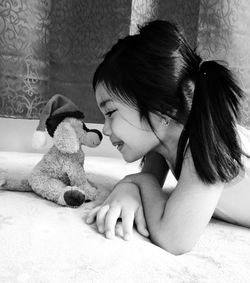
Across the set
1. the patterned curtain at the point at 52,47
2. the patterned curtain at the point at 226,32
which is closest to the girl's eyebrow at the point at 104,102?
the patterned curtain at the point at 52,47

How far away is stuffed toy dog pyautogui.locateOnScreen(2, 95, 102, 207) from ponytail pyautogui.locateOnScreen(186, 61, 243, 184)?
0.26 metres

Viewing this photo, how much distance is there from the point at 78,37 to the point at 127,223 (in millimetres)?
864

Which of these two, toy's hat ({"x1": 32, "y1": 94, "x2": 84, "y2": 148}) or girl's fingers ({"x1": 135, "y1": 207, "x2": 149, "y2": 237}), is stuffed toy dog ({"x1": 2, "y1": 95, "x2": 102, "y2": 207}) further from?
girl's fingers ({"x1": 135, "y1": 207, "x2": 149, "y2": 237})

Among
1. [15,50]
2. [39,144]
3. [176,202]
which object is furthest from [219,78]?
[15,50]

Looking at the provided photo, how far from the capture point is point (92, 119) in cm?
137

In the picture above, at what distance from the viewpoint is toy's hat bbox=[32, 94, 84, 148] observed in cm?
82

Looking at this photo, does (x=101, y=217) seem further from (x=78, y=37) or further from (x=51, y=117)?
(x=78, y=37)

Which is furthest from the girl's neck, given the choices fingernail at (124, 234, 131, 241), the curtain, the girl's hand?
the curtain

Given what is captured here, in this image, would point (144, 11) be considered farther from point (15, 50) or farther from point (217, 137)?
point (217, 137)

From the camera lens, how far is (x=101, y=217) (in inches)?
25.9

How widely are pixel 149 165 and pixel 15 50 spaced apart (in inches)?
25.5

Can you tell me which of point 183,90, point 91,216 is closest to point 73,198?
point 91,216

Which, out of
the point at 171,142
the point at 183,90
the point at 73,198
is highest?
the point at 183,90

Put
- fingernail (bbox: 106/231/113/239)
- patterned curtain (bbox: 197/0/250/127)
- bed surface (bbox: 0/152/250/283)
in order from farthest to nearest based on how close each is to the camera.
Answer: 1. patterned curtain (bbox: 197/0/250/127)
2. fingernail (bbox: 106/231/113/239)
3. bed surface (bbox: 0/152/250/283)
